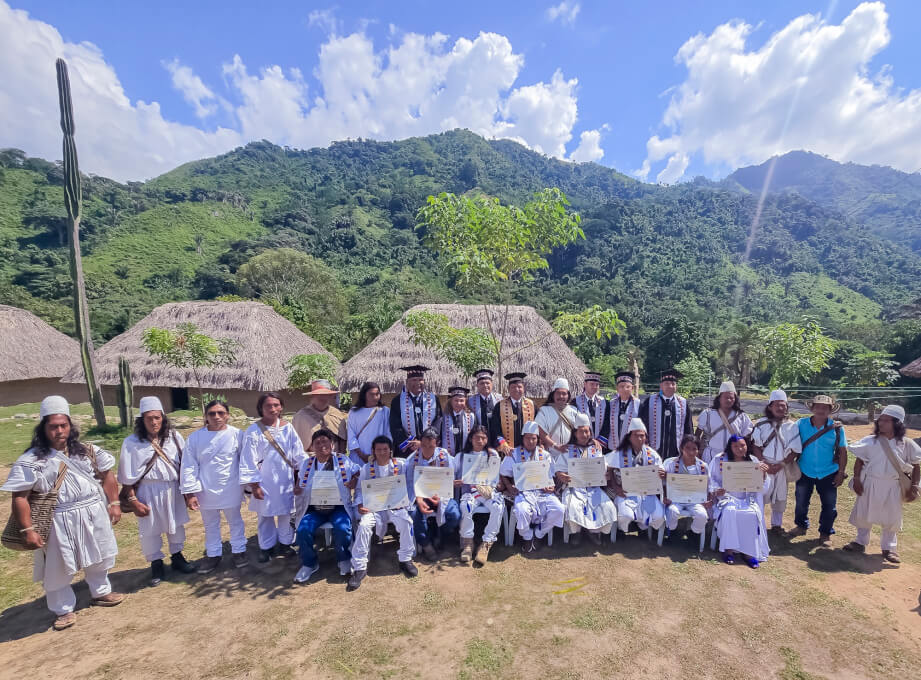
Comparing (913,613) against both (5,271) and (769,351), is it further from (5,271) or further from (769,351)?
(5,271)

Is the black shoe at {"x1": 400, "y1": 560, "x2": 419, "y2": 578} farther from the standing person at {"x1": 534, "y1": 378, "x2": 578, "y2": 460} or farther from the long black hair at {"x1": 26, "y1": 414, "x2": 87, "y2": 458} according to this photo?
the long black hair at {"x1": 26, "y1": 414, "x2": 87, "y2": 458}

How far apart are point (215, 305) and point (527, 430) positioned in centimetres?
1556

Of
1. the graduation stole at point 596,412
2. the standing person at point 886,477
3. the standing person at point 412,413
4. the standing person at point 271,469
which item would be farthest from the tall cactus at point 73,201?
the standing person at point 886,477

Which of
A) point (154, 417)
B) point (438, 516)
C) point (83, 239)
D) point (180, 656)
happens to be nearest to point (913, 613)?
point (438, 516)

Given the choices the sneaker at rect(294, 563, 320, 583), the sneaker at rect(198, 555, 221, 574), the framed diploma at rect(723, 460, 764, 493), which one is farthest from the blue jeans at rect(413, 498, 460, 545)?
the framed diploma at rect(723, 460, 764, 493)

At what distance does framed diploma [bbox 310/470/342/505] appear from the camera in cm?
443

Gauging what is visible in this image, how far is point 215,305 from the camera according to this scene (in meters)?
16.7

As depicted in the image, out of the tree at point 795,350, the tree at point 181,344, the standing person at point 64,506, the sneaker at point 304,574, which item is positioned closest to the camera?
the standing person at point 64,506

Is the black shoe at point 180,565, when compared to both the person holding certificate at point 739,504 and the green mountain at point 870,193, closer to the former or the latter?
the person holding certificate at point 739,504

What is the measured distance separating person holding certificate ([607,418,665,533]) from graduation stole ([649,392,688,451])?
1.82 ft

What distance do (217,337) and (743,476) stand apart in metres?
15.8

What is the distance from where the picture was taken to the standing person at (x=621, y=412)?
5543 mm

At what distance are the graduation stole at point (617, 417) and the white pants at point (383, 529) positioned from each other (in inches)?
112

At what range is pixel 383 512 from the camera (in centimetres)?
453
